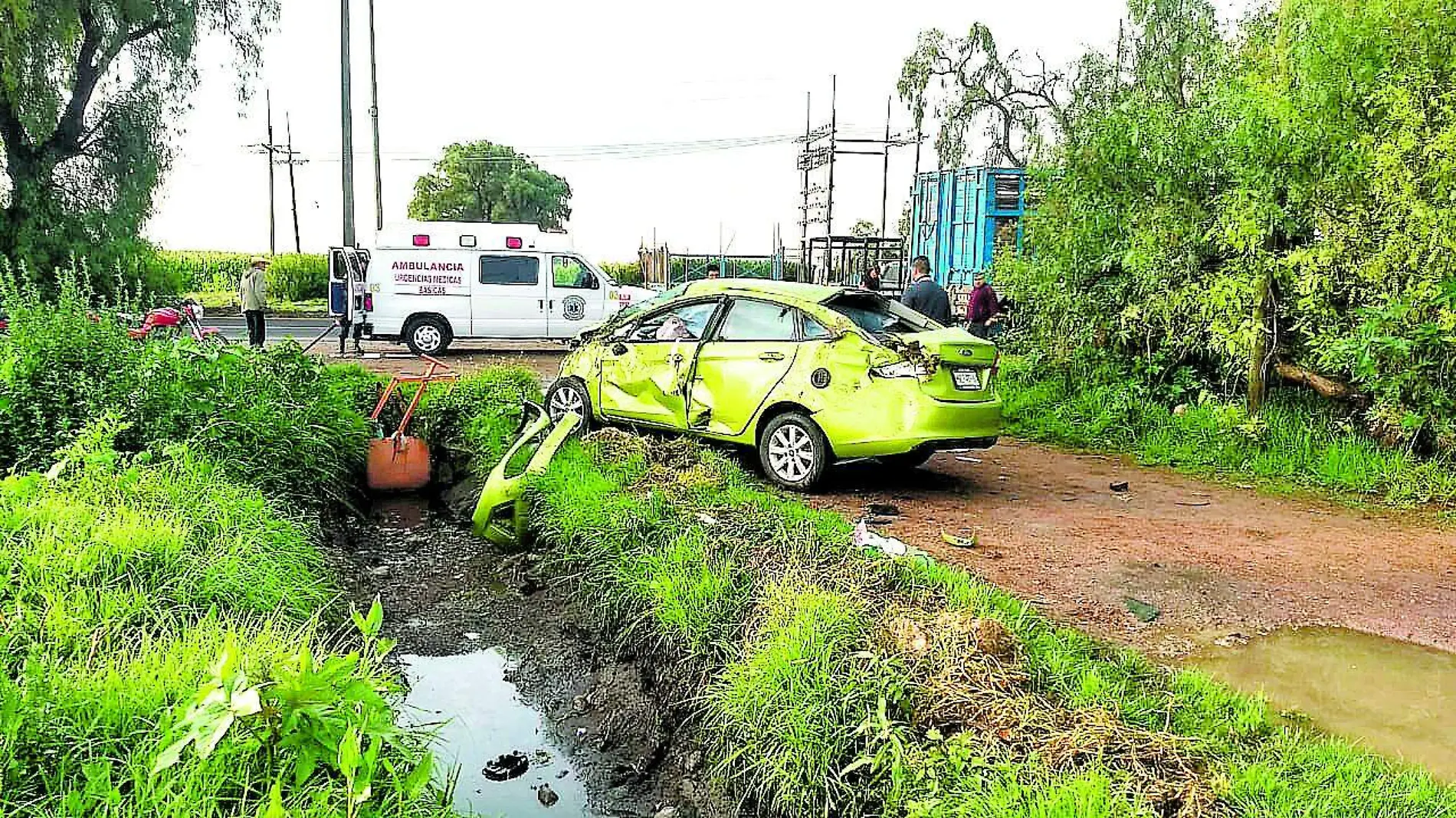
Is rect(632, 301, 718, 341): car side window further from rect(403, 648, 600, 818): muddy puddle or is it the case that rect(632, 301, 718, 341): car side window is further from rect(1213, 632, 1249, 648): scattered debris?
rect(1213, 632, 1249, 648): scattered debris

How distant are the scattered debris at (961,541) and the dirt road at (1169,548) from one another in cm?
4

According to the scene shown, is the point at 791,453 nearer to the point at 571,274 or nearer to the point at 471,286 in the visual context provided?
the point at 571,274

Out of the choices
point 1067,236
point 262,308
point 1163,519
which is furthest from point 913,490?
point 262,308

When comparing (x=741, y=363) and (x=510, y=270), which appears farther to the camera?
(x=510, y=270)

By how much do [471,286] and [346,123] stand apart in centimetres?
647

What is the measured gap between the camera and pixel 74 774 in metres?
3.04

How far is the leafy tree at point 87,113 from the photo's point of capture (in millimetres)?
17766

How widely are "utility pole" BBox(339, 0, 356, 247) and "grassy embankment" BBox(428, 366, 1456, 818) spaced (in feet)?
65.5

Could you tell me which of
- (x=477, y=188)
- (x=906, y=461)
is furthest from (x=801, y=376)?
(x=477, y=188)

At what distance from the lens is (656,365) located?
9.50 metres

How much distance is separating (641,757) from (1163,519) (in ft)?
15.6

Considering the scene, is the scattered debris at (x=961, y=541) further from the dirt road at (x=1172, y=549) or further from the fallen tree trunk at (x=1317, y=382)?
the fallen tree trunk at (x=1317, y=382)

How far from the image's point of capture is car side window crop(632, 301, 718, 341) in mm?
9383

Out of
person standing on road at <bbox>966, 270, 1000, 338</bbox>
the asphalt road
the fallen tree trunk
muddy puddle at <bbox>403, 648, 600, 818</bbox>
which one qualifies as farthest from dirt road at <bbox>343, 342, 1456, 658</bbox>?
the asphalt road
